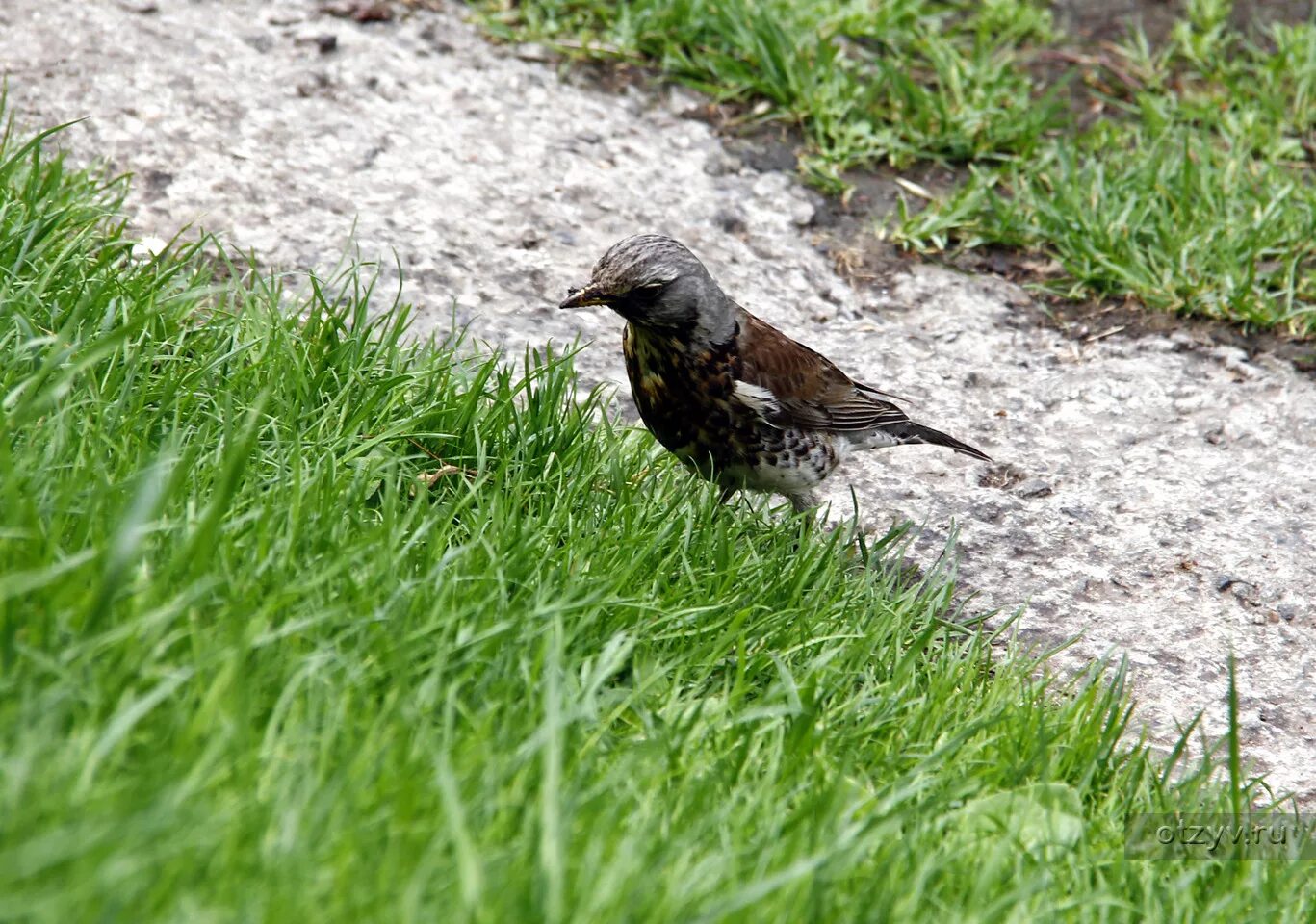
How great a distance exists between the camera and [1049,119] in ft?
22.2

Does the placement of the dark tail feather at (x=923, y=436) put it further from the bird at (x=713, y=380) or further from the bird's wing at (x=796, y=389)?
the bird at (x=713, y=380)

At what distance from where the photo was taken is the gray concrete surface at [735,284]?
4.68 m

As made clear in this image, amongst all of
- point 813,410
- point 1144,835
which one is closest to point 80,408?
point 813,410

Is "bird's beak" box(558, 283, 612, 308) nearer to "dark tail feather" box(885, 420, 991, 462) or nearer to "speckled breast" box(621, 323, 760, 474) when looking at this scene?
"speckled breast" box(621, 323, 760, 474)

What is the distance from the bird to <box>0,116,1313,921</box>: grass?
0.19 meters

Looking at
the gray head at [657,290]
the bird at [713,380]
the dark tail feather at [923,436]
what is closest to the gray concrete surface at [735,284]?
the dark tail feather at [923,436]

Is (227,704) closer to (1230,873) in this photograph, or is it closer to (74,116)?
(1230,873)

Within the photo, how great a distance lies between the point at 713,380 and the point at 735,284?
1392 millimetres

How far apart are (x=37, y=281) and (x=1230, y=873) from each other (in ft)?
11.2

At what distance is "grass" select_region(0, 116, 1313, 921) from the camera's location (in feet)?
7.59

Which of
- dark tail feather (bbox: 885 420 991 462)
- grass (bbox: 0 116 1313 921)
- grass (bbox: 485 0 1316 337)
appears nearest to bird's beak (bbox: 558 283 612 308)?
grass (bbox: 0 116 1313 921)

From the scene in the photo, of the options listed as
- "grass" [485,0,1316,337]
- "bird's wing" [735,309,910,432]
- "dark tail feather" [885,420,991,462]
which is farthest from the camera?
"grass" [485,0,1316,337]

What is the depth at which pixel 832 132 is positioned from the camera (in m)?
6.53

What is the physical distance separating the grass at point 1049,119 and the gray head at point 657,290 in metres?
1.99
